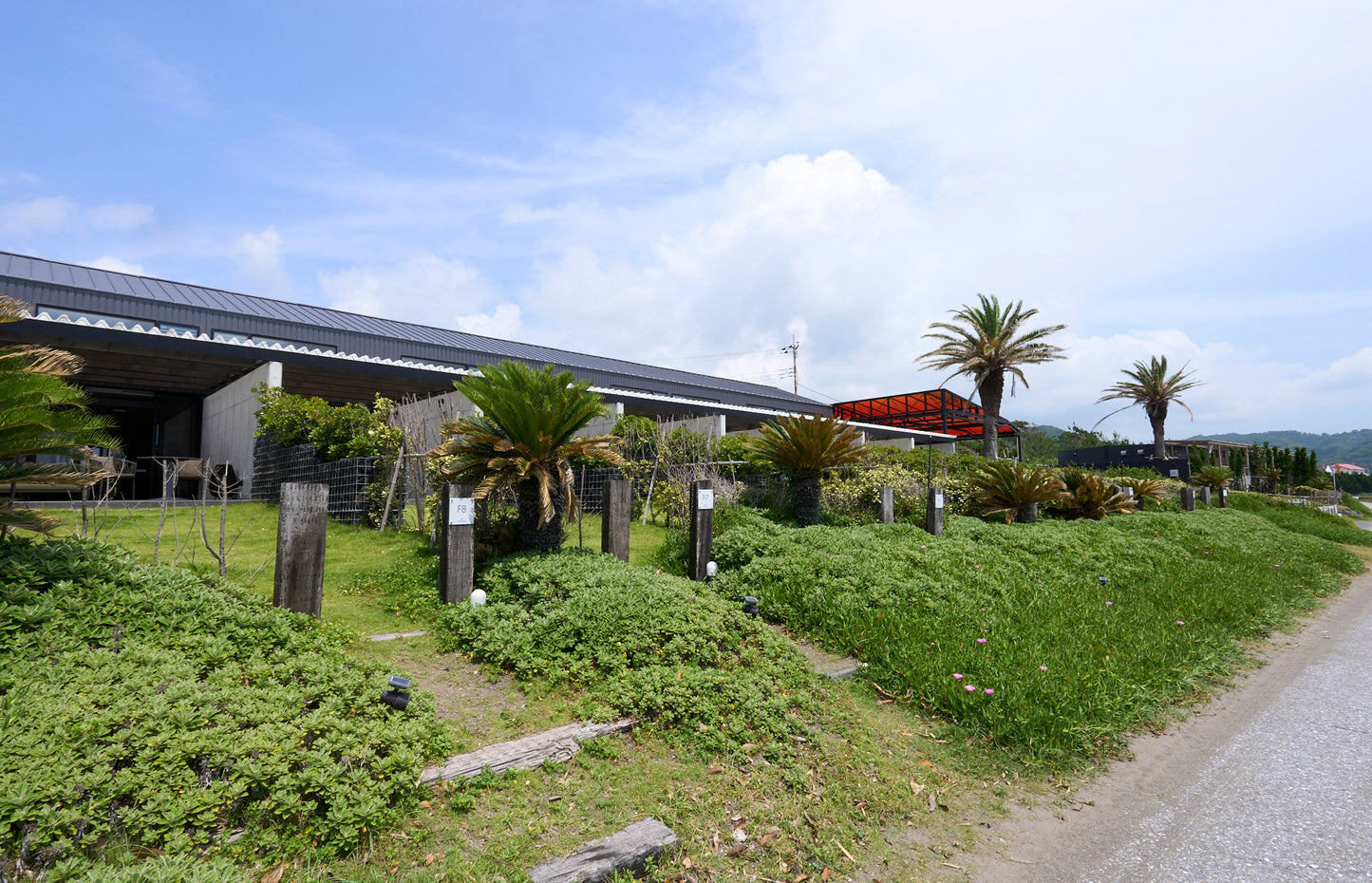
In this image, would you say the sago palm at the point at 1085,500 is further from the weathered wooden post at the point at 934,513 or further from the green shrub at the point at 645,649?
the green shrub at the point at 645,649

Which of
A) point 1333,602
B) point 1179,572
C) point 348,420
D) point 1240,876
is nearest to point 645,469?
point 348,420

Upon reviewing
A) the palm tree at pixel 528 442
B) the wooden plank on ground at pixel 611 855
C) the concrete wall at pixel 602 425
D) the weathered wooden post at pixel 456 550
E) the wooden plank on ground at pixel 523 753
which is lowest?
the wooden plank on ground at pixel 611 855

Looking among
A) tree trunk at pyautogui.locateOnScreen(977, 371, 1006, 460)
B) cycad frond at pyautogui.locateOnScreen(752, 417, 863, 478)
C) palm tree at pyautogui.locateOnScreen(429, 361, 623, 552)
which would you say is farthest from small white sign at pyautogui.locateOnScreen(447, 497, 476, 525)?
tree trunk at pyautogui.locateOnScreen(977, 371, 1006, 460)

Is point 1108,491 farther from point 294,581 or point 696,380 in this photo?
point 696,380

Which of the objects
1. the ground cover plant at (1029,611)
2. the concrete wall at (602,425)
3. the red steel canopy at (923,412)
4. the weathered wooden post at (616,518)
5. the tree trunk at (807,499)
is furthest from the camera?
the red steel canopy at (923,412)

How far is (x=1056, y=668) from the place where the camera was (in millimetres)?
5270

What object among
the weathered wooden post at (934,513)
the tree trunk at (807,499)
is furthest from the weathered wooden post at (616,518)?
the weathered wooden post at (934,513)

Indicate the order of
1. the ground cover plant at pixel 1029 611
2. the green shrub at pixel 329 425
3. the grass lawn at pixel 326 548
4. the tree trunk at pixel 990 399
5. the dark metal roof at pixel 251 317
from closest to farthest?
the ground cover plant at pixel 1029 611 → the grass lawn at pixel 326 548 → the green shrub at pixel 329 425 → the dark metal roof at pixel 251 317 → the tree trunk at pixel 990 399

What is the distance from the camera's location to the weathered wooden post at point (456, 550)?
634 cm

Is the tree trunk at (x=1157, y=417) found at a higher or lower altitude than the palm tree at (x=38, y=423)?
higher

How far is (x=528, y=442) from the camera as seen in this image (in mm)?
6887

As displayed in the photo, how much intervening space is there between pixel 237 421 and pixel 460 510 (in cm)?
1259

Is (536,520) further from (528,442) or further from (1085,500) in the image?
(1085,500)

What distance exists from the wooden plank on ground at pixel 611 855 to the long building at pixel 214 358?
9.39 metres
